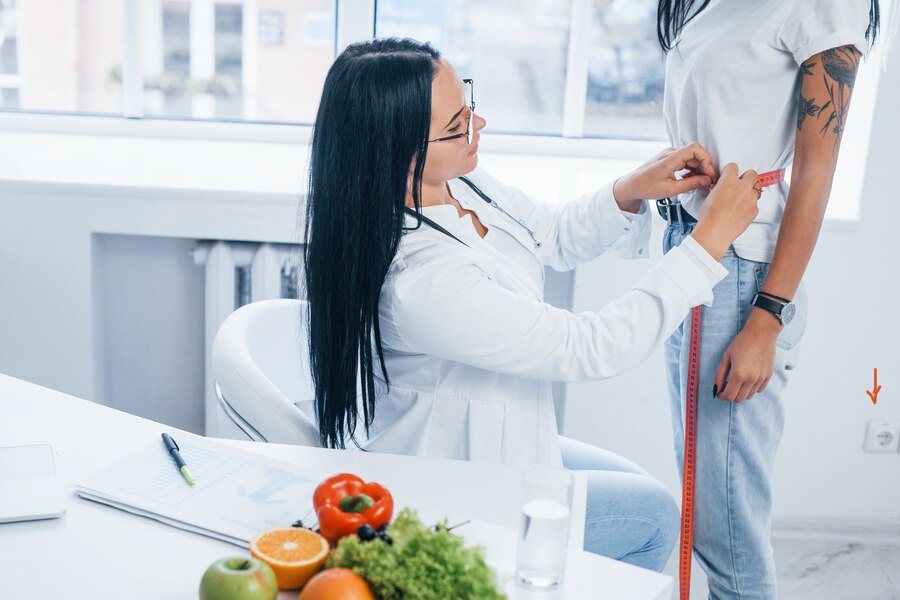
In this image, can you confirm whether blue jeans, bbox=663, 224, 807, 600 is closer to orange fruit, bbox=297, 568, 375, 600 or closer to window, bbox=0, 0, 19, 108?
orange fruit, bbox=297, 568, 375, 600

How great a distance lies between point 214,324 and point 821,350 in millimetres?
1651

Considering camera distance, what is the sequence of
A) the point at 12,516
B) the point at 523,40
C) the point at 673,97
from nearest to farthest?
1. the point at 12,516
2. the point at 673,97
3. the point at 523,40

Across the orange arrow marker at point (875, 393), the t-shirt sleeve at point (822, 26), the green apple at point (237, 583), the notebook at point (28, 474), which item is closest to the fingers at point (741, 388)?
the t-shirt sleeve at point (822, 26)

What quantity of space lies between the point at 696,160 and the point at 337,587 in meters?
0.99

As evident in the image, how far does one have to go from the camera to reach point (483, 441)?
148 centimetres

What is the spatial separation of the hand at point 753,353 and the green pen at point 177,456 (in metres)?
0.84

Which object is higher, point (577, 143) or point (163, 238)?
point (577, 143)

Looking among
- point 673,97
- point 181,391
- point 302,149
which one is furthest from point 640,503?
point 302,149

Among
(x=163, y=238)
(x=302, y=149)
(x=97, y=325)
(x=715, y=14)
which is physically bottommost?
(x=97, y=325)

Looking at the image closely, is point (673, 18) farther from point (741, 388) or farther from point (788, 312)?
point (741, 388)

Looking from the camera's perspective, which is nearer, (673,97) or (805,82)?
(805,82)

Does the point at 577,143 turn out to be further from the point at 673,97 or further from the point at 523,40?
the point at 673,97

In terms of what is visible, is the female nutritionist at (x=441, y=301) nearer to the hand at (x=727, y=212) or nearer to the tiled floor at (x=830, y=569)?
the hand at (x=727, y=212)

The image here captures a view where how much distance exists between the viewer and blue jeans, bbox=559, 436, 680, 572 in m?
1.49
